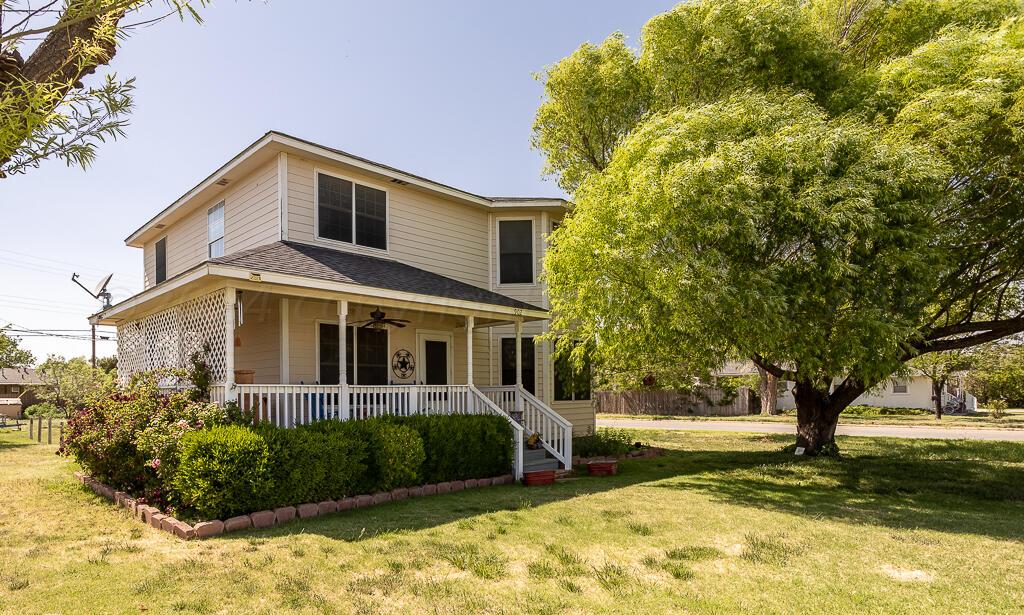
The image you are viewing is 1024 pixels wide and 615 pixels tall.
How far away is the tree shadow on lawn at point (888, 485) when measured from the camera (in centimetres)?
797

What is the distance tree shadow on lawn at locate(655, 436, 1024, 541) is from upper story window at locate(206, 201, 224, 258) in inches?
413

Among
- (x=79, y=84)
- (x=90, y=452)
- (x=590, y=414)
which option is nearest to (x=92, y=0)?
(x=79, y=84)

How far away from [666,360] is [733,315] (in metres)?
2.34

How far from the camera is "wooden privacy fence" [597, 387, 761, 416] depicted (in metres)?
33.6

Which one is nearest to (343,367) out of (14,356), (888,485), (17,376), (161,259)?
→ (888,485)

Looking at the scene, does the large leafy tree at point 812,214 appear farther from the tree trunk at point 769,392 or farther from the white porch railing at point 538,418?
the tree trunk at point 769,392

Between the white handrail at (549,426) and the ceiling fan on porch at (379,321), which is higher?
the ceiling fan on porch at (379,321)

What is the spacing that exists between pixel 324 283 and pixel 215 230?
6.26 m

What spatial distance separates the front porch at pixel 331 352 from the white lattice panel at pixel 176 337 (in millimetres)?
20

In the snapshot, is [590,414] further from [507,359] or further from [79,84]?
[79,84]

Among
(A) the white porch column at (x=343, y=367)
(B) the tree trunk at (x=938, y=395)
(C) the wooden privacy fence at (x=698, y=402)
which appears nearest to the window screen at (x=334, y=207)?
→ (A) the white porch column at (x=343, y=367)

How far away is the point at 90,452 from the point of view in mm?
9555

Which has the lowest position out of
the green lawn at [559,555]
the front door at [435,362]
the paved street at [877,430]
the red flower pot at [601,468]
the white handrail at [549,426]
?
the paved street at [877,430]

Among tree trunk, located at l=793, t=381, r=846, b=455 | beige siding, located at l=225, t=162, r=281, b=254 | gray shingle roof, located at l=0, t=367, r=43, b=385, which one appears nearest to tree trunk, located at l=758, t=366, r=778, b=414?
tree trunk, located at l=793, t=381, r=846, b=455
